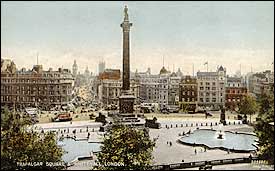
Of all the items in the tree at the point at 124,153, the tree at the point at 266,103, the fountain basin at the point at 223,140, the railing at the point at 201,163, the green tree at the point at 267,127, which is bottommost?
the fountain basin at the point at 223,140

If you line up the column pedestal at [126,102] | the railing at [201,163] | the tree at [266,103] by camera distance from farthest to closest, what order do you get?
the column pedestal at [126,102] < the railing at [201,163] < the tree at [266,103]

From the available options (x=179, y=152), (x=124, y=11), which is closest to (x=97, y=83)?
(x=124, y=11)

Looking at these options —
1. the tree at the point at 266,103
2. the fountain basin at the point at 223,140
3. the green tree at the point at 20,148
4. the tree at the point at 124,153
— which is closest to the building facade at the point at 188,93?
the fountain basin at the point at 223,140

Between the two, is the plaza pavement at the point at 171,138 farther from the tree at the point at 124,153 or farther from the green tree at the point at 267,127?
the green tree at the point at 267,127

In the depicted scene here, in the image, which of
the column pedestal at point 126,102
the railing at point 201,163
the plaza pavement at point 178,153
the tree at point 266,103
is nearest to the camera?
the tree at point 266,103

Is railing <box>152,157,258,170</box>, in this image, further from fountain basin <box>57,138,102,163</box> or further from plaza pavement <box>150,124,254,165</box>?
fountain basin <box>57,138,102,163</box>

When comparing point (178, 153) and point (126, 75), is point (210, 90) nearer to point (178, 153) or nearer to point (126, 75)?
point (126, 75)

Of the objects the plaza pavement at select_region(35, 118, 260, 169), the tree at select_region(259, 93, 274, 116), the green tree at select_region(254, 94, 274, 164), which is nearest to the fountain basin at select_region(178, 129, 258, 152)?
the plaza pavement at select_region(35, 118, 260, 169)
